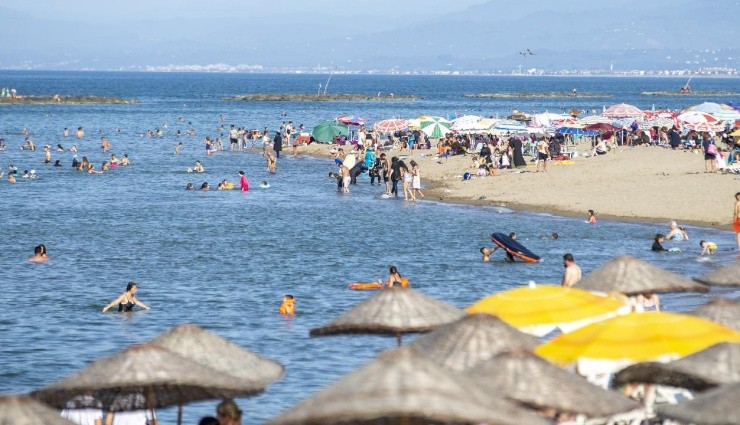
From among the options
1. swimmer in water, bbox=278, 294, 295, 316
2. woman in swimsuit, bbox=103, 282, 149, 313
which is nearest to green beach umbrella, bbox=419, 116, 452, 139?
swimmer in water, bbox=278, 294, 295, 316

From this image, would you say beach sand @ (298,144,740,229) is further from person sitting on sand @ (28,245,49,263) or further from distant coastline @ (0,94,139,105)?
distant coastline @ (0,94,139,105)

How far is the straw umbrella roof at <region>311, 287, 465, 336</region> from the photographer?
45.5 ft

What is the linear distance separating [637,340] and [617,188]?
29.0 metres

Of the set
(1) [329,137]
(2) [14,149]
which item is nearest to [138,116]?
(2) [14,149]

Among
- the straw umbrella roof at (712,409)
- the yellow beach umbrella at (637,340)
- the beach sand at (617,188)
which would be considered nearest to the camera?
the straw umbrella roof at (712,409)

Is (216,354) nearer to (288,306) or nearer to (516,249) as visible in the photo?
(288,306)

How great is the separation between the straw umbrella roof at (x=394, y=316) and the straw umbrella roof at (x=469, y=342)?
65.0 inches

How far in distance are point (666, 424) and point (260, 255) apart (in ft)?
70.1

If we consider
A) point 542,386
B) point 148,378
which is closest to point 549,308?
point 542,386

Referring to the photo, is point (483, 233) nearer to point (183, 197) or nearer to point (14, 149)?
point (183, 197)

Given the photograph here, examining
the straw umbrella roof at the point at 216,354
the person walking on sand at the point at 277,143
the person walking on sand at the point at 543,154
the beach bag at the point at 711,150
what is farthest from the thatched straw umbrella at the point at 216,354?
the person walking on sand at the point at 277,143

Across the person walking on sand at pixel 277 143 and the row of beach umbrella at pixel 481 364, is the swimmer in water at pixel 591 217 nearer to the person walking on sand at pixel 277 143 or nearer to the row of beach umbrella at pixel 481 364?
the row of beach umbrella at pixel 481 364

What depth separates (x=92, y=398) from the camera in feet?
39.4

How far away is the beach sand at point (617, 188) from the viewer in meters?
36.9
